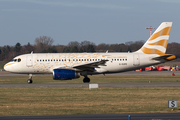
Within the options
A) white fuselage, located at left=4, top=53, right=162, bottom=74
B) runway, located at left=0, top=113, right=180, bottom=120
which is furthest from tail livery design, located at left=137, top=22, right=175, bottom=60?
runway, located at left=0, top=113, right=180, bottom=120

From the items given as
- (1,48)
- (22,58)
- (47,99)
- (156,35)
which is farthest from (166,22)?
(1,48)

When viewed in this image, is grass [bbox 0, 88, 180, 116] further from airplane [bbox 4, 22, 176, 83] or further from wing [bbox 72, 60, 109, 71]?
airplane [bbox 4, 22, 176, 83]

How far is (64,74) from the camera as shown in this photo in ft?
117

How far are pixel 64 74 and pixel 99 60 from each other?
5.30 m

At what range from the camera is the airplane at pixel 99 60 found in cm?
3800

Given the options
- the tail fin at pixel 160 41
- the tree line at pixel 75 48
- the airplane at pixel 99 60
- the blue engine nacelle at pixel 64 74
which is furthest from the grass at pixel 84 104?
the tree line at pixel 75 48

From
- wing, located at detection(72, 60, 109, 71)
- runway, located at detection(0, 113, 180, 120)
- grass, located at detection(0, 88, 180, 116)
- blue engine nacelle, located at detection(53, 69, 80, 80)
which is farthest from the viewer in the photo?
wing, located at detection(72, 60, 109, 71)

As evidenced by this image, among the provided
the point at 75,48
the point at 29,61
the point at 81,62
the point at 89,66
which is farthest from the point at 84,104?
the point at 75,48

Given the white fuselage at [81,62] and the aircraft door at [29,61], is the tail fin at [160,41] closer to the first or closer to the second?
the white fuselage at [81,62]

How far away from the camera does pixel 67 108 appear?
→ 61.6 ft

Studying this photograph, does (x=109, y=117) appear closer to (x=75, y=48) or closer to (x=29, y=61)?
(x=29, y=61)

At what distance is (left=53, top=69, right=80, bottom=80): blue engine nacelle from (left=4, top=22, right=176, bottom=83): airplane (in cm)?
124

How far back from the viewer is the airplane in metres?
38.0

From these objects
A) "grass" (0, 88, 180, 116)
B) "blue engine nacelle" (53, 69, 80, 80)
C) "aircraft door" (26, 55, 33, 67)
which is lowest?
"grass" (0, 88, 180, 116)
